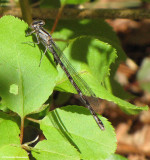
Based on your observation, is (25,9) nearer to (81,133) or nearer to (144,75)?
(81,133)

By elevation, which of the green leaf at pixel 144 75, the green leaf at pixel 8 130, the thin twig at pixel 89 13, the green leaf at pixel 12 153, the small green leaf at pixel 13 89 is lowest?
the green leaf at pixel 144 75

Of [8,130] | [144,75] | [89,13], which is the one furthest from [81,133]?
[144,75]

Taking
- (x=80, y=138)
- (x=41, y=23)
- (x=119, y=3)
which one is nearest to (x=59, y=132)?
(x=80, y=138)

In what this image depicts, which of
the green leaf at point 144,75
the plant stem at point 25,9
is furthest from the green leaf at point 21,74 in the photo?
the green leaf at point 144,75

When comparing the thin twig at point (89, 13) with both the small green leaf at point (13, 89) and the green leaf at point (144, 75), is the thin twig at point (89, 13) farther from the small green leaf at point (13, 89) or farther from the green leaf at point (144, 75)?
the green leaf at point (144, 75)

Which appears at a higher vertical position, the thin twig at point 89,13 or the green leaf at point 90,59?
the thin twig at point 89,13

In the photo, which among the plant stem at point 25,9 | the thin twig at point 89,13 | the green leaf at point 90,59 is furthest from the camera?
the thin twig at point 89,13
